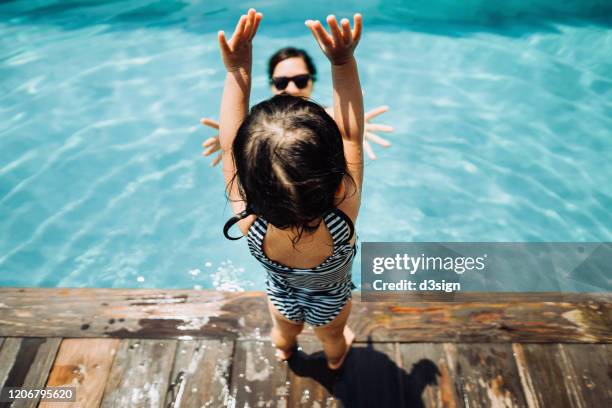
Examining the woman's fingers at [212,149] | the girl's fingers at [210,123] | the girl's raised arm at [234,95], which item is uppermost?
the girl's raised arm at [234,95]

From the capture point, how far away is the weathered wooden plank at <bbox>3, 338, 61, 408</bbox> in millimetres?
2404

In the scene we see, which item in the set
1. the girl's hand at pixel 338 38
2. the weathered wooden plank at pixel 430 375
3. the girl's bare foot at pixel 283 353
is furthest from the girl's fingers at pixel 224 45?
the weathered wooden plank at pixel 430 375

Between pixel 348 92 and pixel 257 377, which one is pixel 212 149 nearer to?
pixel 257 377

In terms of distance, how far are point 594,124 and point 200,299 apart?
4386mm

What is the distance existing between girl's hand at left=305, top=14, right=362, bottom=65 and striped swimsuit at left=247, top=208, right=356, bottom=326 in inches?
19.3

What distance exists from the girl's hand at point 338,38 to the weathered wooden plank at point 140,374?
1.92 meters

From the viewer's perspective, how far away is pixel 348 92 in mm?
1484

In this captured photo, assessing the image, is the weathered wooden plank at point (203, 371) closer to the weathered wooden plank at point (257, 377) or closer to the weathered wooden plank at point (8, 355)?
the weathered wooden plank at point (257, 377)

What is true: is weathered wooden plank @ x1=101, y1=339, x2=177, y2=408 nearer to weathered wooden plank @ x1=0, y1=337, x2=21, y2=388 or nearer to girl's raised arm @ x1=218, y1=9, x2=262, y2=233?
weathered wooden plank @ x1=0, y1=337, x2=21, y2=388

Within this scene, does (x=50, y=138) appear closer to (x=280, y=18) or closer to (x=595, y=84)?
(x=280, y=18)

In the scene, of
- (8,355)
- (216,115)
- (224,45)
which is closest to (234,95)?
(224,45)

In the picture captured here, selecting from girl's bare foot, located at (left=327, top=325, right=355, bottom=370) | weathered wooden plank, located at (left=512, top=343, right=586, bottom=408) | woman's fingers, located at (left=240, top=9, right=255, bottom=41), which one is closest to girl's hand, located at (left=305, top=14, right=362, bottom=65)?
woman's fingers, located at (left=240, top=9, right=255, bottom=41)

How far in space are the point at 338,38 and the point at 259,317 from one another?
1808 mm

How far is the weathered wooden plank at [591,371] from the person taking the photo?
230cm
